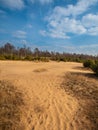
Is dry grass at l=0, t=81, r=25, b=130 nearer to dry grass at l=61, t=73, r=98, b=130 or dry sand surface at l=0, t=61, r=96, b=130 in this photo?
dry sand surface at l=0, t=61, r=96, b=130

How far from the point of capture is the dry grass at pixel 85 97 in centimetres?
712

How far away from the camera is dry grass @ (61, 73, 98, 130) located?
23.4 feet

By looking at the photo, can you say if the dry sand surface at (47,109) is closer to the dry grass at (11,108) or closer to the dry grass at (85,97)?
the dry grass at (11,108)

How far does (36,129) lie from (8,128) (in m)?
0.93

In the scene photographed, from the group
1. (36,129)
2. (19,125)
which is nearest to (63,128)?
(36,129)

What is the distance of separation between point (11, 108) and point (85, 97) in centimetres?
362

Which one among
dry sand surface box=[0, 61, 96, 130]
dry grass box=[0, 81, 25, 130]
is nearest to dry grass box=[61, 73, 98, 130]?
dry sand surface box=[0, 61, 96, 130]

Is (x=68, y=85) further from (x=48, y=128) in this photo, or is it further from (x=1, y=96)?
(x=48, y=128)

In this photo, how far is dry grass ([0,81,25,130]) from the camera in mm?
6682

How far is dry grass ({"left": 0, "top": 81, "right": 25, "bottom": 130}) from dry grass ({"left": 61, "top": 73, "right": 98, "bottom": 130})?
2.15m

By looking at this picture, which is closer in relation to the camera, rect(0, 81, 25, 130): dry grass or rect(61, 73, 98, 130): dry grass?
rect(0, 81, 25, 130): dry grass

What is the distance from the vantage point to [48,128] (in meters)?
6.51

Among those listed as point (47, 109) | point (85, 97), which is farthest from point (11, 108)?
point (85, 97)

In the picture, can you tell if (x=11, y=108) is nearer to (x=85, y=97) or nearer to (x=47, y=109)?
(x=47, y=109)
